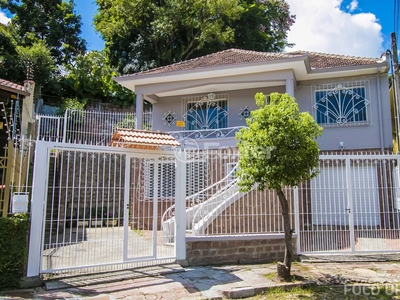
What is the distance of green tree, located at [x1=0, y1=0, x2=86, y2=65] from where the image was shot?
2033 centimetres

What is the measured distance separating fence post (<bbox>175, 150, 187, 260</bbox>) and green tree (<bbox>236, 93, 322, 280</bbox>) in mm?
1338

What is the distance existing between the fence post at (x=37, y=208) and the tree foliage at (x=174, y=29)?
1581 centimetres

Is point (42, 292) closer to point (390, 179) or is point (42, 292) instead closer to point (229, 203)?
point (229, 203)

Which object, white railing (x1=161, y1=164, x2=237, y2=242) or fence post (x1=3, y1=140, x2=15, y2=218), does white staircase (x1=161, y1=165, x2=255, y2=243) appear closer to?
white railing (x1=161, y1=164, x2=237, y2=242)

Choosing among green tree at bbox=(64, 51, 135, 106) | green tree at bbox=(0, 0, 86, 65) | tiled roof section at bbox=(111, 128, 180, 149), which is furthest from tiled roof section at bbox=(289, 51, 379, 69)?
green tree at bbox=(0, 0, 86, 65)

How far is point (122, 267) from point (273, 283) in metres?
2.74

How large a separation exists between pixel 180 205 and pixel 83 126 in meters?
8.10

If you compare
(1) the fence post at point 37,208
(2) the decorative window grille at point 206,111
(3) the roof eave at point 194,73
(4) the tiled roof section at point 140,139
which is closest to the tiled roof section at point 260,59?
(3) the roof eave at point 194,73

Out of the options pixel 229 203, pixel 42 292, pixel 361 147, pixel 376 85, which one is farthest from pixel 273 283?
pixel 376 85

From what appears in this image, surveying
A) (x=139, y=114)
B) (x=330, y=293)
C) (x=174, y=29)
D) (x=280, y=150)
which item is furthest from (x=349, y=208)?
(x=174, y=29)

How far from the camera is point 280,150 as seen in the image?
16.8 feet

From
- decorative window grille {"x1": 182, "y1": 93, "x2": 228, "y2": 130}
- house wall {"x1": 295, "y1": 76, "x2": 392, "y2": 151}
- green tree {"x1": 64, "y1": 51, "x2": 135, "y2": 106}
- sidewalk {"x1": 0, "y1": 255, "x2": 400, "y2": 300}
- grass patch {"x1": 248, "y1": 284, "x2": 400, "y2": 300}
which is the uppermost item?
green tree {"x1": 64, "y1": 51, "x2": 135, "y2": 106}

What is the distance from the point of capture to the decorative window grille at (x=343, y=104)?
11062mm

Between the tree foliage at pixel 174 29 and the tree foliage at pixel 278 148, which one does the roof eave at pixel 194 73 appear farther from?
the tree foliage at pixel 174 29
